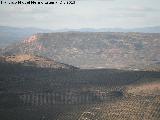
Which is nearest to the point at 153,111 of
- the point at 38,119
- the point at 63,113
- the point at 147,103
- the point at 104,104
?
the point at 147,103

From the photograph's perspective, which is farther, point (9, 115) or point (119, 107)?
point (119, 107)

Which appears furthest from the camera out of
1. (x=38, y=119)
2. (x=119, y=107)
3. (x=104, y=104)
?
(x=104, y=104)

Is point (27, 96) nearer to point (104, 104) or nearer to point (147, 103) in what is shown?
point (104, 104)

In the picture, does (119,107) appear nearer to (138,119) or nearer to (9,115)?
(138,119)

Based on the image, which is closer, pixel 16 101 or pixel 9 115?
pixel 9 115

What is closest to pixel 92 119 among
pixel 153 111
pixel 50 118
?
pixel 50 118

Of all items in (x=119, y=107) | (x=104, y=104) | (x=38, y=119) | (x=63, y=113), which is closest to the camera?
(x=38, y=119)

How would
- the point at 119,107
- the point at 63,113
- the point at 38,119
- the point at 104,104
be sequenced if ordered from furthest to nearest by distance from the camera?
the point at 104,104
the point at 119,107
the point at 63,113
the point at 38,119

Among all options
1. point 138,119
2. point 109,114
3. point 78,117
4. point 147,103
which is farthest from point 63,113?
point 147,103
